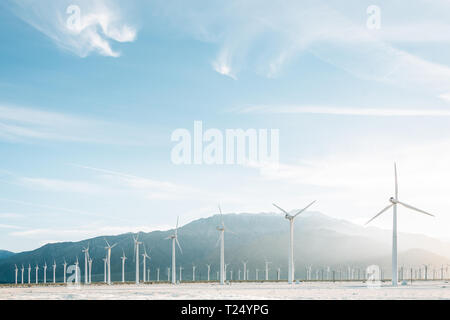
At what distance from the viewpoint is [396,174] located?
151m
